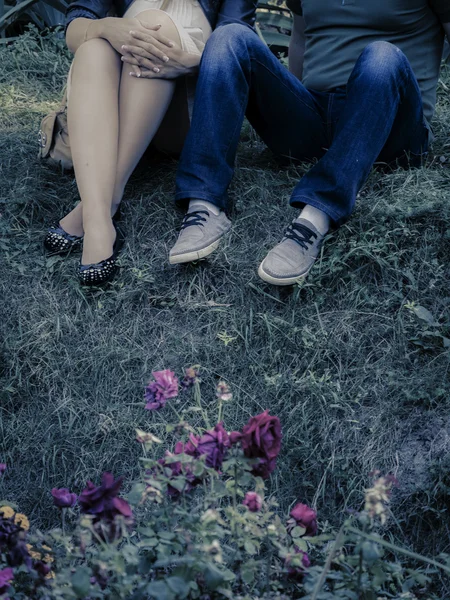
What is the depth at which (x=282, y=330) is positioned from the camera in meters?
2.33

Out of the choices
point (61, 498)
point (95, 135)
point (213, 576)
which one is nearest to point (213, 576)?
point (213, 576)

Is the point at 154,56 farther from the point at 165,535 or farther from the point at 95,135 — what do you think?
the point at 165,535

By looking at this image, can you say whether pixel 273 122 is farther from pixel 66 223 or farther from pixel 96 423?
pixel 96 423

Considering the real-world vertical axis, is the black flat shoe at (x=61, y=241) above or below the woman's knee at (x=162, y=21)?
below

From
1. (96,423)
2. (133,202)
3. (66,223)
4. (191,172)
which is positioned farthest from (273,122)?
(96,423)

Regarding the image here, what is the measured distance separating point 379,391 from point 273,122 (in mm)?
1136

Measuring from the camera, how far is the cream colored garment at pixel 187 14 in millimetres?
2721

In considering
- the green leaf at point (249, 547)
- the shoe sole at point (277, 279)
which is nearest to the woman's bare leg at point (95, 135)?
the shoe sole at point (277, 279)

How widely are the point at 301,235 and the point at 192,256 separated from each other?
367 millimetres

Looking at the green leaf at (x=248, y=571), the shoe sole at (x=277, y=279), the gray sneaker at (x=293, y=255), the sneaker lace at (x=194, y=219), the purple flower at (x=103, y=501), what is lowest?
the shoe sole at (x=277, y=279)

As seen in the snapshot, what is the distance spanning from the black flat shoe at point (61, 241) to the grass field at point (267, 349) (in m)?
0.05

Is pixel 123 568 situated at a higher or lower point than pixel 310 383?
higher

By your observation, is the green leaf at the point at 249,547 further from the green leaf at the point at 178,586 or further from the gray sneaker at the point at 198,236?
the gray sneaker at the point at 198,236

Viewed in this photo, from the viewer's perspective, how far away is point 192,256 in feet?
7.98
